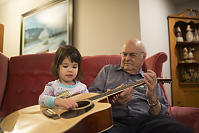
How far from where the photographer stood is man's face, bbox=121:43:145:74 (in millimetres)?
1446

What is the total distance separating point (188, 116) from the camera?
111cm

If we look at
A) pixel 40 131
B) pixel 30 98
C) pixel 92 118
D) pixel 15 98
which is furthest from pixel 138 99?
pixel 15 98

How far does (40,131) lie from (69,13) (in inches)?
91.9

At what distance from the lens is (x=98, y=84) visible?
54.8 inches

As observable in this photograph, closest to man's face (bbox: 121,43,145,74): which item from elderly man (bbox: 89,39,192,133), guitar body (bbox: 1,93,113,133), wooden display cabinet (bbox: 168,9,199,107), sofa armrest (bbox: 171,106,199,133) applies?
elderly man (bbox: 89,39,192,133)

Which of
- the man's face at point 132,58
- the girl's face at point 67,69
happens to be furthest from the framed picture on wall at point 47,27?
the girl's face at point 67,69

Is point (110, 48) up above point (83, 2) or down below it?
below

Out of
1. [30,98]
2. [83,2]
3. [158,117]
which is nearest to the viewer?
[158,117]

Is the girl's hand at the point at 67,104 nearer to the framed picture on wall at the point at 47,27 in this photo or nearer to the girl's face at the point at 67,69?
the girl's face at the point at 67,69


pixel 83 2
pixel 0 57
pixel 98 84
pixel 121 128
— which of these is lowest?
pixel 121 128

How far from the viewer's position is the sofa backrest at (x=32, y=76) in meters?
1.61

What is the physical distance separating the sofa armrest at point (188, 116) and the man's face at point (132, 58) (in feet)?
1.58

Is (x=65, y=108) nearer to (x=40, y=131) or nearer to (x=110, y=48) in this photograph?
(x=40, y=131)

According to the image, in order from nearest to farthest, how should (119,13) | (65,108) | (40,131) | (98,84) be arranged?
(40,131), (65,108), (98,84), (119,13)
